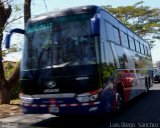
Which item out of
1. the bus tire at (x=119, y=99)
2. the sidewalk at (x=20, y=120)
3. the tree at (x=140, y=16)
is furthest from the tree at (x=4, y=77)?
the tree at (x=140, y=16)

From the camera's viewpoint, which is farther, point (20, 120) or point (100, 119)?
point (20, 120)

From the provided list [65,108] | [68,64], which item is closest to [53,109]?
[65,108]

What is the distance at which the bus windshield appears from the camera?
9.59 metres

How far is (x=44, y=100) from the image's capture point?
31.8 ft

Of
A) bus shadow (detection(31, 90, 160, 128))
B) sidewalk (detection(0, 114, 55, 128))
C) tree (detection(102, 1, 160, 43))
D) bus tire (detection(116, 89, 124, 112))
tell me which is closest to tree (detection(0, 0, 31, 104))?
sidewalk (detection(0, 114, 55, 128))

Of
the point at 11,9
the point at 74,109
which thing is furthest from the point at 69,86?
the point at 11,9

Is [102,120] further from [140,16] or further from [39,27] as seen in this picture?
[140,16]

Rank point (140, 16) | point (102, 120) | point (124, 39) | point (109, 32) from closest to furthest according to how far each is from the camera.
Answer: point (102, 120), point (109, 32), point (124, 39), point (140, 16)

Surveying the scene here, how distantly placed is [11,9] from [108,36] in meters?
6.38

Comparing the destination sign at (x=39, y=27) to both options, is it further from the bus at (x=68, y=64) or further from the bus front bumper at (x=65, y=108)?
the bus front bumper at (x=65, y=108)

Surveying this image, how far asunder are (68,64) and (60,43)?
655 millimetres

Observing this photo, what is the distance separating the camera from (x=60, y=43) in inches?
387

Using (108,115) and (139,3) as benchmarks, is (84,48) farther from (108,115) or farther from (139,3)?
(139,3)

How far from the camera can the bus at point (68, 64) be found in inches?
368
